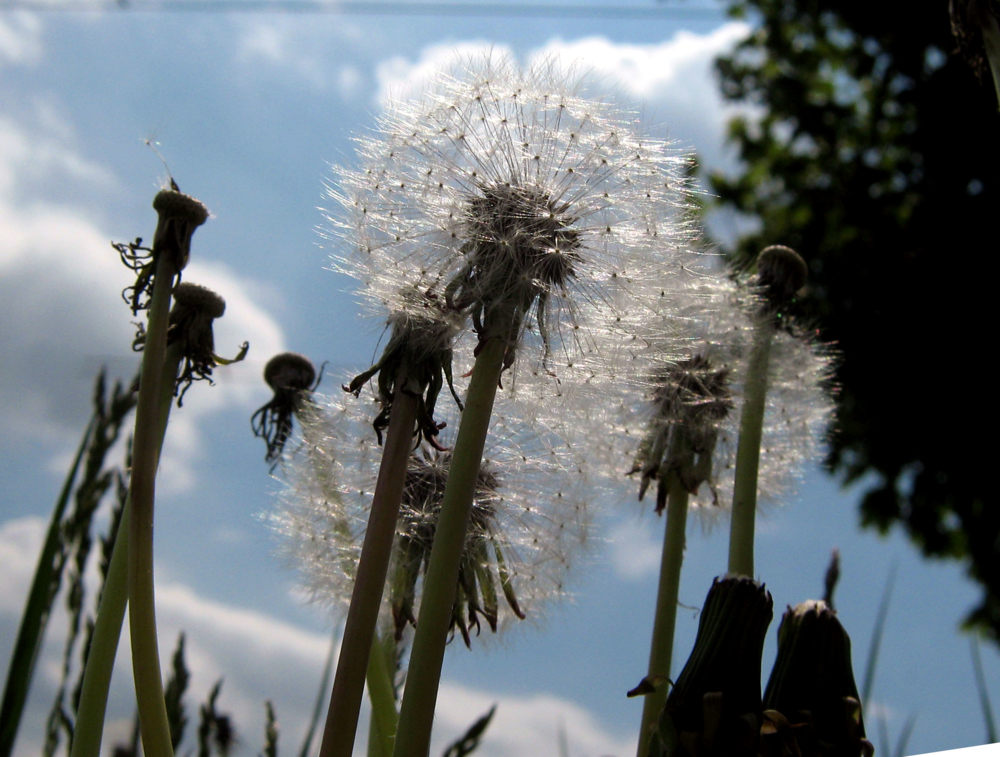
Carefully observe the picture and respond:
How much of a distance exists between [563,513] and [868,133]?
25.7ft

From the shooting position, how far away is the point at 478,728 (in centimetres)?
132

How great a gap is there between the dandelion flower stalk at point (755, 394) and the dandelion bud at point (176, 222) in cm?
74

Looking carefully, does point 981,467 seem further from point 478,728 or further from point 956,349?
point 478,728

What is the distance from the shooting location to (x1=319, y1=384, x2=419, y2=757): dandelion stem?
0.82 meters

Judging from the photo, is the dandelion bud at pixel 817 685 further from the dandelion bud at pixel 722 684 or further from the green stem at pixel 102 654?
the green stem at pixel 102 654

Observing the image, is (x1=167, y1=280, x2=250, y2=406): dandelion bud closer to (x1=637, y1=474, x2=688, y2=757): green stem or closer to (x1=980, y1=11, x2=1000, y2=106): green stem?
(x1=637, y1=474, x2=688, y2=757): green stem

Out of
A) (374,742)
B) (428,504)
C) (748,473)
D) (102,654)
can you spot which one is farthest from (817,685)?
(428,504)

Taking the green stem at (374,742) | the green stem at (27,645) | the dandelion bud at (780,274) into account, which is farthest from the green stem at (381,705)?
the dandelion bud at (780,274)

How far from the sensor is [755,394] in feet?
4.57

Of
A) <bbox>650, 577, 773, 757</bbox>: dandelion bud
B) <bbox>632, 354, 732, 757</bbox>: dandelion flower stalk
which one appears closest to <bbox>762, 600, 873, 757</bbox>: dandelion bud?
<bbox>650, 577, 773, 757</bbox>: dandelion bud

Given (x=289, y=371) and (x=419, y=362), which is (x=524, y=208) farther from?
(x=289, y=371)

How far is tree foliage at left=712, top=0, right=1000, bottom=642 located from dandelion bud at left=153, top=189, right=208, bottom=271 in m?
5.16

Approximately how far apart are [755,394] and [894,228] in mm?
6771

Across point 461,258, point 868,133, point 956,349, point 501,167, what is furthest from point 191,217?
point 868,133
